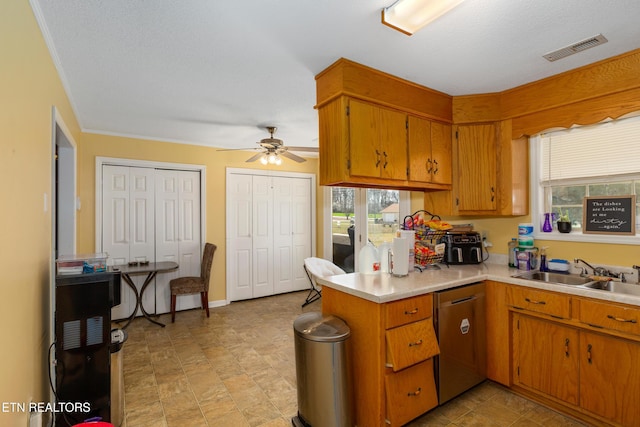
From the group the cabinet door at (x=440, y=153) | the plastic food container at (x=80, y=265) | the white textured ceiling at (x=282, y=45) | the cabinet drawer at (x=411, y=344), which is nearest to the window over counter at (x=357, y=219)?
the cabinet door at (x=440, y=153)

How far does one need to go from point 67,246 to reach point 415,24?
3.84 metres

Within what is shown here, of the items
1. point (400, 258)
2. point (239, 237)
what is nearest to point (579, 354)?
point (400, 258)

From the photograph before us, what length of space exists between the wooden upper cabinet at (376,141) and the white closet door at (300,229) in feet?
10.5

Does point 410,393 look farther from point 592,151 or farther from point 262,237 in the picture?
point 262,237

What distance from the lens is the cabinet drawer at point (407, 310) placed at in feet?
6.38

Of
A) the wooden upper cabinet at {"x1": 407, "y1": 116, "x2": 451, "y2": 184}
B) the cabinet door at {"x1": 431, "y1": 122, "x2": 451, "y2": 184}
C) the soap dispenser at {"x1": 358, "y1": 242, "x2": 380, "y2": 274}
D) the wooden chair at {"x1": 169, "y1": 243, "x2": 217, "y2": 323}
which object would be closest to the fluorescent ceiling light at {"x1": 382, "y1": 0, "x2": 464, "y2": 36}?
the wooden upper cabinet at {"x1": 407, "y1": 116, "x2": 451, "y2": 184}

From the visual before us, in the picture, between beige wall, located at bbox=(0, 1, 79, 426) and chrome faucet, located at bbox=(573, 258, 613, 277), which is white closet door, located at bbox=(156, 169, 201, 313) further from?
chrome faucet, located at bbox=(573, 258, 613, 277)

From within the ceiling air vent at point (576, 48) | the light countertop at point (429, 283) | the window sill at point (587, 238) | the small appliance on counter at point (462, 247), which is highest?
the ceiling air vent at point (576, 48)

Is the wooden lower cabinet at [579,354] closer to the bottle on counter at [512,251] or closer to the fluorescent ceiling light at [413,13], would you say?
the bottle on counter at [512,251]

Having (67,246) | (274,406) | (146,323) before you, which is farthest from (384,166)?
(146,323)

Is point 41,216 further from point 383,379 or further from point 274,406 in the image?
point 383,379

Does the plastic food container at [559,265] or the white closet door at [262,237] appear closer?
the plastic food container at [559,265]

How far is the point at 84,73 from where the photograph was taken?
250 centimetres

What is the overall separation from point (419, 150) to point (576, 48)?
124cm
